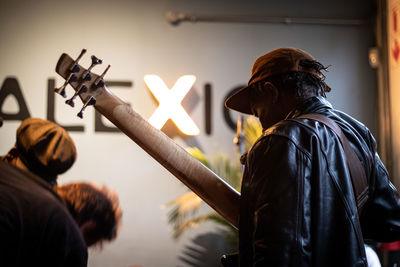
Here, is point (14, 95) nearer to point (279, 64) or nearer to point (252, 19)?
point (252, 19)

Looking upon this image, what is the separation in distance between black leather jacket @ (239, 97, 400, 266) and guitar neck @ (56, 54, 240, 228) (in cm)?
38

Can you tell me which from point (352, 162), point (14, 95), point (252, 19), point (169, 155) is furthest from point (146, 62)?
point (352, 162)

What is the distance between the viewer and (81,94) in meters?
1.67

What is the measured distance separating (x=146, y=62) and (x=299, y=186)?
3.79 m

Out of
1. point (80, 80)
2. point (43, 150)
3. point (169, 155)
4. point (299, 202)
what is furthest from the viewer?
point (169, 155)

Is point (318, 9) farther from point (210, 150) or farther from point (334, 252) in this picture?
point (334, 252)

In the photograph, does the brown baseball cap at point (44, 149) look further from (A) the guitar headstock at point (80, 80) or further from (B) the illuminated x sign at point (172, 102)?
(B) the illuminated x sign at point (172, 102)

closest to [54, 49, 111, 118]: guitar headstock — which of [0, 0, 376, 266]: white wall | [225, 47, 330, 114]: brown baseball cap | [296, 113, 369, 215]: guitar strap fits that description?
[225, 47, 330, 114]: brown baseball cap

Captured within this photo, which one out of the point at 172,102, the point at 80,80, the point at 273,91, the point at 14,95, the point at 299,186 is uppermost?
the point at 80,80

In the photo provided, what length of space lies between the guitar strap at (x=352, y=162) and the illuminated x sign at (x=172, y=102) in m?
3.28

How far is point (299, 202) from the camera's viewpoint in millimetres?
1296

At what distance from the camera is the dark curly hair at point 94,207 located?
4.31 feet

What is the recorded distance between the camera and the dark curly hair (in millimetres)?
1313

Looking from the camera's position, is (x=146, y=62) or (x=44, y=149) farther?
(x=146, y=62)
